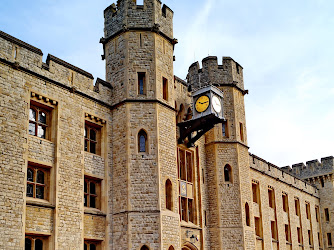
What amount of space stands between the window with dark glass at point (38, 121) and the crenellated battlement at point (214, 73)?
39.0 feet

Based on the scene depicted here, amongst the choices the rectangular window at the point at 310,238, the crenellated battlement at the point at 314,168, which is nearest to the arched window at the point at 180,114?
the rectangular window at the point at 310,238

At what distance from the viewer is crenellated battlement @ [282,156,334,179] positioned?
4509cm

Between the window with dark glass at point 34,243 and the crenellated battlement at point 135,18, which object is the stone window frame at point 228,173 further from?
the window with dark glass at point 34,243

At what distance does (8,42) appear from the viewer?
1814 centimetres

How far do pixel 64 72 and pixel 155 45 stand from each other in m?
4.77

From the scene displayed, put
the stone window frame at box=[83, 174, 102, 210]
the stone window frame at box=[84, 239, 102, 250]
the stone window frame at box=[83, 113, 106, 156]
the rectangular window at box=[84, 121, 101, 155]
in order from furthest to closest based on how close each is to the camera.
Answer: the rectangular window at box=[84, 121, 101, 155] < the stone window frame at box=[83, 113, 106, 156] < the stone window frame at box=[83, 174, 102, 210] < the stone window frame at box=[84, 239, 102, 250]

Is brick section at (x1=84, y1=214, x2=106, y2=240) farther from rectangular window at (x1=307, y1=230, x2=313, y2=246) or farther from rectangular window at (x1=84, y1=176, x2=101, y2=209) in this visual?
rectangular window at (x1=307, y1=230, x2=313, y2=246)

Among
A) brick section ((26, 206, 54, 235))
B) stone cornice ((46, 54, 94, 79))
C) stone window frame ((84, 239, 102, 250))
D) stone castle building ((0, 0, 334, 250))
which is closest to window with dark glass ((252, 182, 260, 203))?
stone castle building ((0, 0, 334, 250))

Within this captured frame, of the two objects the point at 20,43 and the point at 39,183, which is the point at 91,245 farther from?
the point at 20,43

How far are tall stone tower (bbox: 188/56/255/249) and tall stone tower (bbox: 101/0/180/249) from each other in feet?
17.6

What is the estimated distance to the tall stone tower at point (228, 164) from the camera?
2633 cm

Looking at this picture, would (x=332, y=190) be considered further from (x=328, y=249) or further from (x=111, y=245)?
(x=111, y=245)

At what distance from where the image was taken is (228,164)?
1088 inches

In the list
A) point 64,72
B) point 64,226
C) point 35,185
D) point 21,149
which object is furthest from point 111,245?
point 64,72
